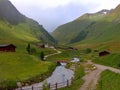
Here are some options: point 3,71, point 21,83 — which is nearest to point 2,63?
point 3,71

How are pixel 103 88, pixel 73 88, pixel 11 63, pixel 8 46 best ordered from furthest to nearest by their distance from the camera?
pixel 8 46 → pixel 11 63 → pixel 73 88 → pixel 103 88

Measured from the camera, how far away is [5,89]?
74375mm

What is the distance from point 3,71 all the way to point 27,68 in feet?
48.0

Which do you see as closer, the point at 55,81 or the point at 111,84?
the point at 111,84

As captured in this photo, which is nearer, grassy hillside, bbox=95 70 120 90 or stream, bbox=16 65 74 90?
grassy hillside, bbox=95 70 120 90

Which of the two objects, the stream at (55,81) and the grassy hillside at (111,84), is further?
the stream at (55,81)

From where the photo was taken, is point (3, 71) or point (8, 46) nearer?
point (3, 71)

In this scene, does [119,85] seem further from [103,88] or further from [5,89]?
[5,89]

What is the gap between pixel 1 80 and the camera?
7944cm

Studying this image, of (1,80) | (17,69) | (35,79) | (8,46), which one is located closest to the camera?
(1,80)

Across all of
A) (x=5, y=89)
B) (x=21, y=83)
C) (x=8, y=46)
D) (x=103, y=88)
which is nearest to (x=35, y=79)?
(x=21, y=83)

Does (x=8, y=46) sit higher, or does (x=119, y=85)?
(x=8, y=46)

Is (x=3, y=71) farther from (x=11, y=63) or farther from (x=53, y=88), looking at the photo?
(x=53, y=88)

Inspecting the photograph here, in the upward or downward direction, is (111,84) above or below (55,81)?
below
